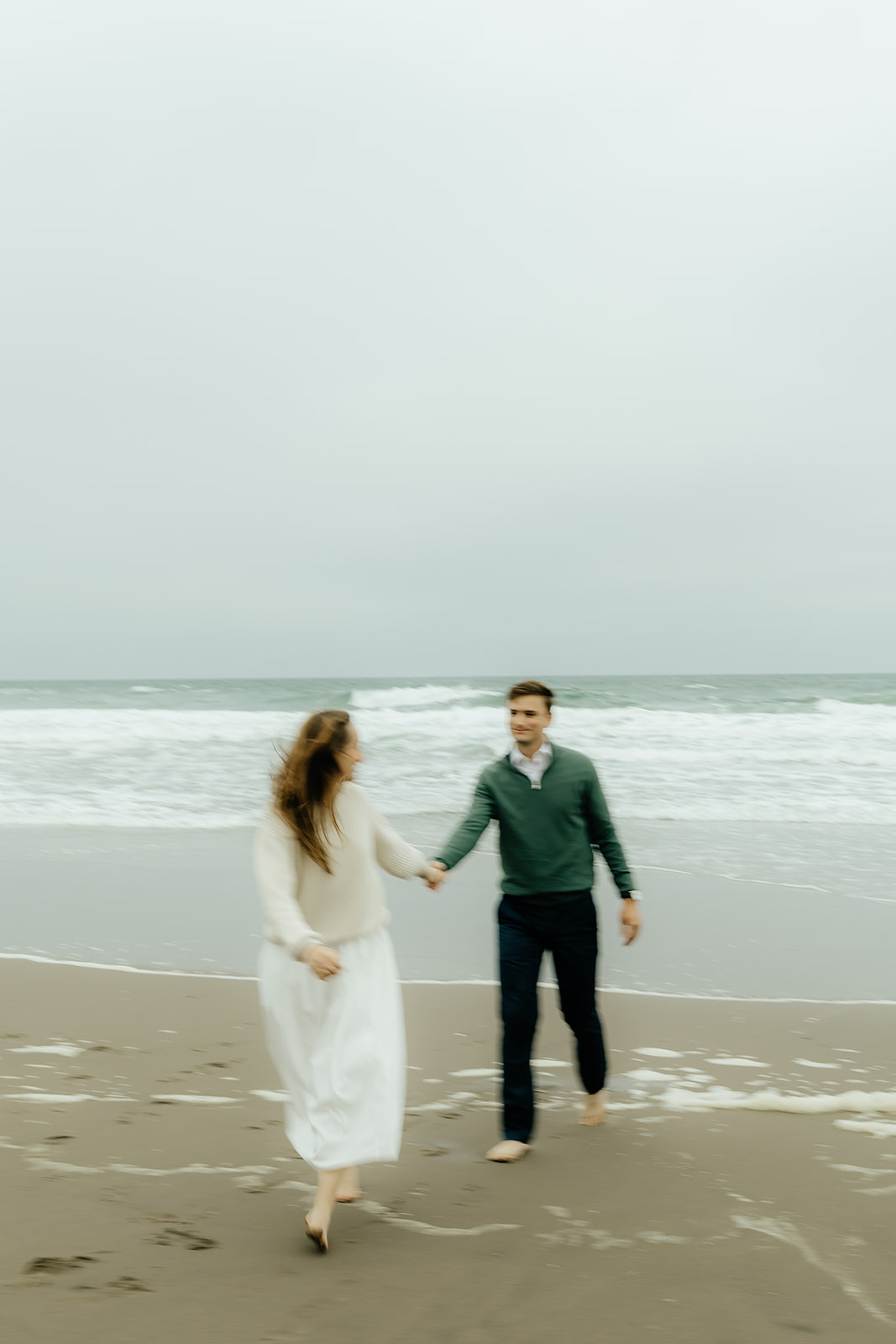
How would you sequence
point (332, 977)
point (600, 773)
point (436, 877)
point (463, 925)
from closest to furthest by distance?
point (332, 977) < point (436, 877) < point (463, 925) < point (600, 773)

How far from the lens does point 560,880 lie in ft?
12.7

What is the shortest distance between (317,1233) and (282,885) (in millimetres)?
978

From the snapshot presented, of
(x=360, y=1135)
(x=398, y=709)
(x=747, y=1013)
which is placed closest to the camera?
(x=360, y=1135)

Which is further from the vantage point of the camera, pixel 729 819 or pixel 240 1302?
pixel 729 819

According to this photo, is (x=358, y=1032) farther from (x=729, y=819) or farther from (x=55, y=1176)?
(x=729, y=819)

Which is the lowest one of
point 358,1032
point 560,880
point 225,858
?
point 225,858

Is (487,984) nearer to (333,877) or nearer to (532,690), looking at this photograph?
(532,690)

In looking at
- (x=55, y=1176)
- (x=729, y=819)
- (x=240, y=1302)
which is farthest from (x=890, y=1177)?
(x=729, y=819)

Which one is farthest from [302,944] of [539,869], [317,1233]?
[539,869]

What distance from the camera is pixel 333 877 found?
3.17 meters

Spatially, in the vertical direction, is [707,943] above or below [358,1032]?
below

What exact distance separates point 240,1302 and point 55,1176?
1080 mm

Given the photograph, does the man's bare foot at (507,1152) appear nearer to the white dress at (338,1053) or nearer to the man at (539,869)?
the man at (539,869)

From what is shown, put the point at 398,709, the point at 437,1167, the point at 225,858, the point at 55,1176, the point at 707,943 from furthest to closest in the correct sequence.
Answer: the point at 398,709 < the point at 225,858 < the point at 707,943 < the point at 437,1167 < the point at 55,1176
